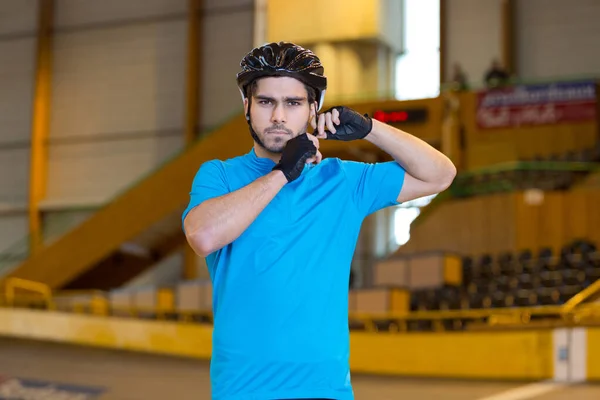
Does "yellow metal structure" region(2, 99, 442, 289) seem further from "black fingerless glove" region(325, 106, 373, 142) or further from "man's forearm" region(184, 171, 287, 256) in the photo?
"man's forearm" region(184, 171, 287, 256)

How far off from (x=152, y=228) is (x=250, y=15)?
19.8ft

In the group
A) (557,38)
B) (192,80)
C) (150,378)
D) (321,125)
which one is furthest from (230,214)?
(192,80)

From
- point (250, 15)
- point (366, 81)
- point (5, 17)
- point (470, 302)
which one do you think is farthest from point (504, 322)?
point (5, 17)

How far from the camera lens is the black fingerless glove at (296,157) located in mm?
2309

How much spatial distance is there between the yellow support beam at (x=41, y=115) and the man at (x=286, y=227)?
2199cm

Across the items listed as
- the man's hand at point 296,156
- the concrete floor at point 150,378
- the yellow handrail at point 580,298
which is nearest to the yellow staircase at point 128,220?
the concrete floor at point 150,378

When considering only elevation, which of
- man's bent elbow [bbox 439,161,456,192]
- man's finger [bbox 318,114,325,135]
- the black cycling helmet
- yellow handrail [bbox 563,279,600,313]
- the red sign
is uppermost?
the red sign

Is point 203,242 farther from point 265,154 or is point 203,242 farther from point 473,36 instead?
point 473,36

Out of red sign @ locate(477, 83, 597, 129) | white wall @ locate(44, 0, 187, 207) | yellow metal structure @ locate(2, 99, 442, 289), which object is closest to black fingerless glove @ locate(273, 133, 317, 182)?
red sign @ locate(477, 83, 597, 129)

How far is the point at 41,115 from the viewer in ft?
80.1

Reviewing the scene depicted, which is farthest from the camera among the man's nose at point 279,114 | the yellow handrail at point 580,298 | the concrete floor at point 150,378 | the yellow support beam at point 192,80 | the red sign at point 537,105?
the yellow support beam at point 192,80

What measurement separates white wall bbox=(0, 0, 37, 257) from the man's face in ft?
73.5

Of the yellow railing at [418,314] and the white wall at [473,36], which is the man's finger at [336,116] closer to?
the yellow railing at [418,314]

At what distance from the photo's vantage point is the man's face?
237cm
